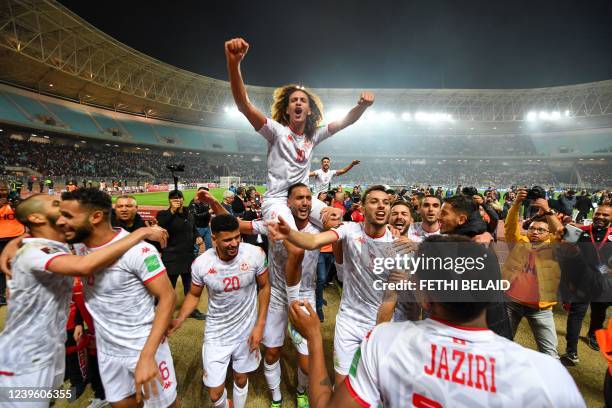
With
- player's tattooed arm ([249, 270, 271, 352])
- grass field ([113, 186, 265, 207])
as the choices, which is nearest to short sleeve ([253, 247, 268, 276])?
player's tattooed arm ([249, 270, 271, 352])

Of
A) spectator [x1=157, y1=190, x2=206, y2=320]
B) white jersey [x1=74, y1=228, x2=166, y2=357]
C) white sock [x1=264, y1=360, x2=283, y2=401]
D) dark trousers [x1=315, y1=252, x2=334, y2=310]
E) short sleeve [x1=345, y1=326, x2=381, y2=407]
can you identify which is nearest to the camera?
short sleeve [x1=345, y1=326, x2=381, y2=407]

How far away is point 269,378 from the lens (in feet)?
11.0

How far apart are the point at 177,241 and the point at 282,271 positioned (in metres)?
2.91

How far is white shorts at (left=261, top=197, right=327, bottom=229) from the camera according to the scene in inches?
126

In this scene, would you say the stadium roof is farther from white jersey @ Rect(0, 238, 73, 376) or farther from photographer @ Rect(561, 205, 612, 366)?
photographer @ Rect(561, 205, 612, 366)

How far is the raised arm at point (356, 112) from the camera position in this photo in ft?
10.6

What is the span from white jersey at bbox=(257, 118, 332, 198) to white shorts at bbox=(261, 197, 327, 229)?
0.28ft

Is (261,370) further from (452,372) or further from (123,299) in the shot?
(452,372)

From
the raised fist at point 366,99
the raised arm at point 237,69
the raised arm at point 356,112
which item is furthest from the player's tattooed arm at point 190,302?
the raised fist at point 366,99

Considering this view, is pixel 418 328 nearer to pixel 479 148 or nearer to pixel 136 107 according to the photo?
pixel 136 107

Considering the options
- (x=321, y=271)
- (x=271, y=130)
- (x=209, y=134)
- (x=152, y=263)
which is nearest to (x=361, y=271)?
(x=271, y=130)

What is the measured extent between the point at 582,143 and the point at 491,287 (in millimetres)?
68764

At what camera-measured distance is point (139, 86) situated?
36.1 m

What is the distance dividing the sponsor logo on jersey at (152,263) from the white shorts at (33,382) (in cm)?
110
